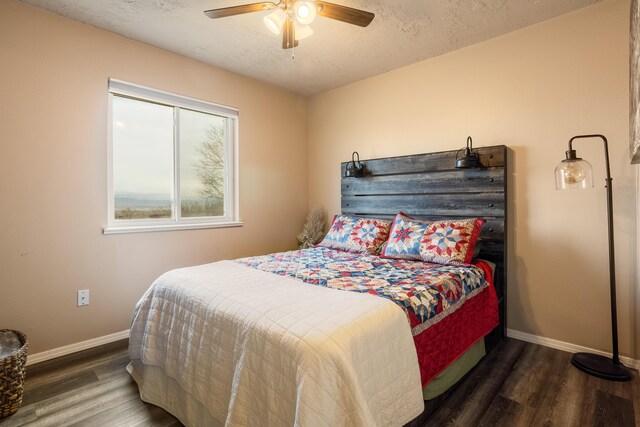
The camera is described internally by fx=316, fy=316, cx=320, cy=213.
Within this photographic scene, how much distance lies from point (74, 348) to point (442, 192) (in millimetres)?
3259

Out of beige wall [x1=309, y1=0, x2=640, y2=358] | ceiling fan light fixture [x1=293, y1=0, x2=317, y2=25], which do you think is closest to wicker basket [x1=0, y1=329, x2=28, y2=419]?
ceiling fan light fixture [x1=293, y1=0, x2=317, y2=25]

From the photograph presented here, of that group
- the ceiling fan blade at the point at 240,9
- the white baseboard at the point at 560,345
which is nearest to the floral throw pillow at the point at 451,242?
the white baseboard at the point at 560,345

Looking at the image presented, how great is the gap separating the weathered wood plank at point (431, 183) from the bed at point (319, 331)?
2 cm

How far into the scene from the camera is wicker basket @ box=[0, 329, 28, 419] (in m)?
1.67

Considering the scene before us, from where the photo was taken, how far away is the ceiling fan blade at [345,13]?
1781 mm

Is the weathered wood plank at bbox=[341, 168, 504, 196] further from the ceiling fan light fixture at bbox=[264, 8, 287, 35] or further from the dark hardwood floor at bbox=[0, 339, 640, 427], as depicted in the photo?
the ceiling fan light fixture at bbox=[264, 8, 287, 35]

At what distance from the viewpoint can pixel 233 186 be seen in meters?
3.43

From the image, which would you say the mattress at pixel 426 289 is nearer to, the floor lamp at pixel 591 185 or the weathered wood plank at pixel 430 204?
the weathered wood plank at pixel 430 204

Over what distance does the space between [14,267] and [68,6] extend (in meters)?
1.86

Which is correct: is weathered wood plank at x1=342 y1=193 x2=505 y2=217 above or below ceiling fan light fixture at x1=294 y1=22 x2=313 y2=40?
below

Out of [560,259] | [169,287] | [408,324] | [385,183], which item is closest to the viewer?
[408,324]

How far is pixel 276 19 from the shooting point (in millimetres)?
1931

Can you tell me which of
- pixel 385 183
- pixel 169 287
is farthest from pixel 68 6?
pixel 385 183

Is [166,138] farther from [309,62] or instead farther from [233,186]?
[309,62]
